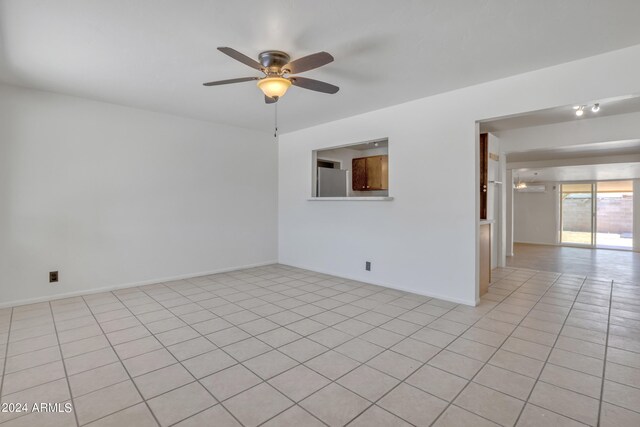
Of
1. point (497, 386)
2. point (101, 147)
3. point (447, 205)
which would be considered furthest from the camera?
point (101, 147)

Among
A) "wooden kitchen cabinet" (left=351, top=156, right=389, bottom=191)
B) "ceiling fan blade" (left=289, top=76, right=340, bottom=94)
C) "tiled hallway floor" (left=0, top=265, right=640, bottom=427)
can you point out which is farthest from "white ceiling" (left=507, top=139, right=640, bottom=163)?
"ceiling fan blade" (left=289, top=76, right=340, bottom=94)

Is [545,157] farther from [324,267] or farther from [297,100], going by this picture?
[297,100]

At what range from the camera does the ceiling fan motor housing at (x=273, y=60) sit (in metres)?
2.39

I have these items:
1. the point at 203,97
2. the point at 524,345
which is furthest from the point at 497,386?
the point at 203,97

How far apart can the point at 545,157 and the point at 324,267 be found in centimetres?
531

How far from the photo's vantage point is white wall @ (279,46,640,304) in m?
2.66

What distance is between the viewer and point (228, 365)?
6.91 feet

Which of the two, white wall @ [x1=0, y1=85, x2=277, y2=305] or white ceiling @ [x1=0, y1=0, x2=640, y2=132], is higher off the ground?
white ceiling @ [x1=0, y1=0, x2=640, y2=132]

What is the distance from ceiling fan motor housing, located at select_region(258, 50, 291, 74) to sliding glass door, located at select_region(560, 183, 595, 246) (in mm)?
9522

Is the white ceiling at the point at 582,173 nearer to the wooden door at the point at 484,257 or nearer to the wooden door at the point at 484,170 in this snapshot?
the wooden door at the point at 484,170

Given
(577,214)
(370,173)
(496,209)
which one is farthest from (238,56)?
(577,214)

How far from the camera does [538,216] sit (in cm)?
894

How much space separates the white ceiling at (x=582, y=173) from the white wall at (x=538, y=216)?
0.46m

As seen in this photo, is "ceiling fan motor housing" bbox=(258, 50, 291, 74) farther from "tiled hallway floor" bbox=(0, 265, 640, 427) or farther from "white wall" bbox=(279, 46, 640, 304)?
"tiled hallway floor" bbox=(0, 265, 640, 427)
